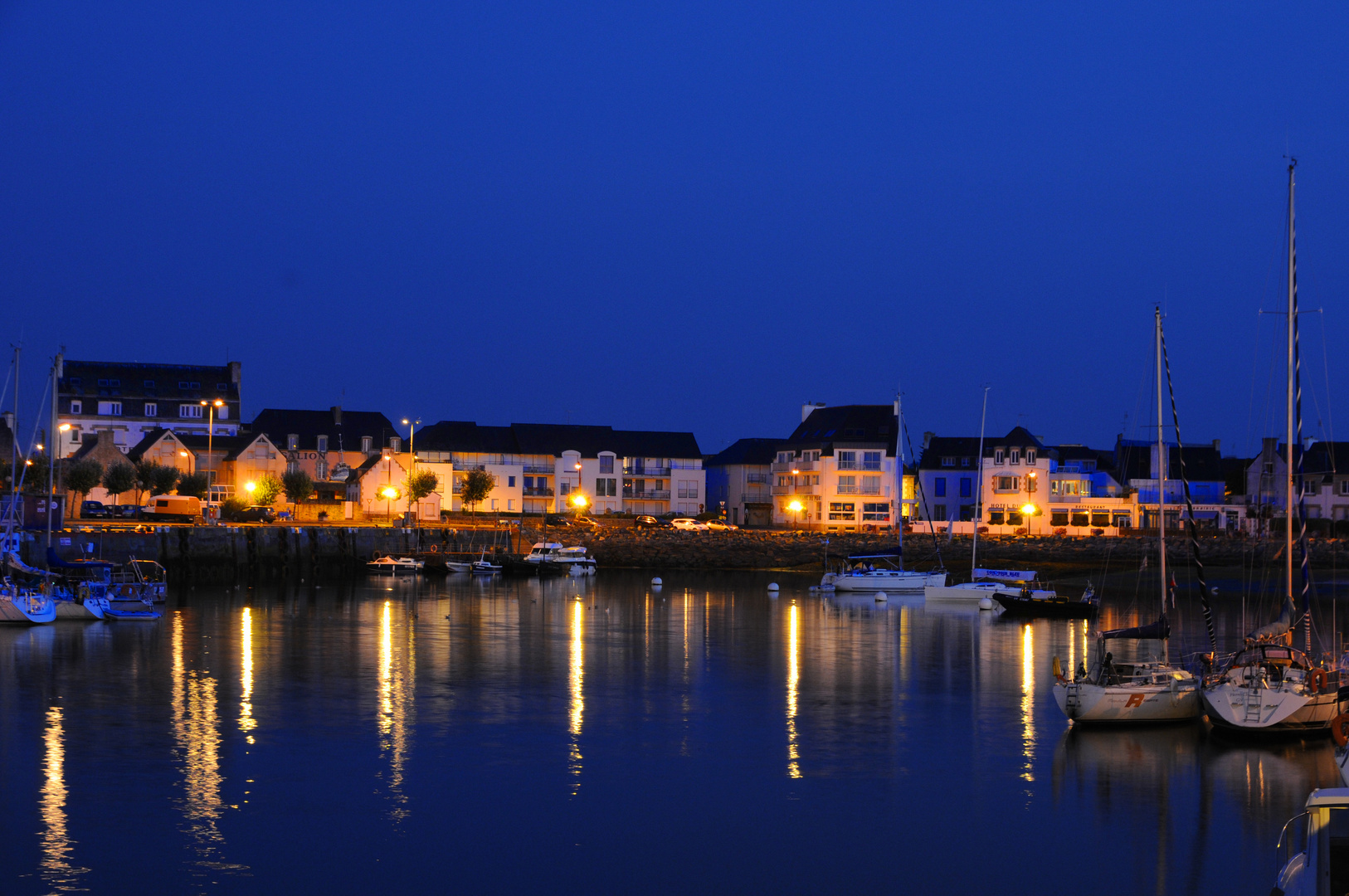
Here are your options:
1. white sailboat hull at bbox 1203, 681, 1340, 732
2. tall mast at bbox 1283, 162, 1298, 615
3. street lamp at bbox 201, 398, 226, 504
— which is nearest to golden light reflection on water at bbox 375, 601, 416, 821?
white sailboat hull at bbox 1203, 681, 1340, 732

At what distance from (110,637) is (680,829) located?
3041 cm

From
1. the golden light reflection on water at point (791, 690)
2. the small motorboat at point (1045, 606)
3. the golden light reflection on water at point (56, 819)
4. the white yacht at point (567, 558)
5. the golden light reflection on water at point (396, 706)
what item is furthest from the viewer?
the white yacht at point (567, 558)

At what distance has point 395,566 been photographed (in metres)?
80.0

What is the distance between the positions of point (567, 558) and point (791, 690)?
160ft

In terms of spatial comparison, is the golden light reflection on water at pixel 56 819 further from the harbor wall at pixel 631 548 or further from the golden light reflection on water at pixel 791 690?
the harbor wall at pixel 631 548

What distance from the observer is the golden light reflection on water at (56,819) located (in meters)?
17.4

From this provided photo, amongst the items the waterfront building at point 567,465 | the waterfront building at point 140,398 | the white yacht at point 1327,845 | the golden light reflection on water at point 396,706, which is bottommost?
the golden light reflection on water at point 396,706

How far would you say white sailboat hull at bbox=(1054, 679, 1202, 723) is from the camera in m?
27.6

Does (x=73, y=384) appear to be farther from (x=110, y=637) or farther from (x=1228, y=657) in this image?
(x=1228, y=657)

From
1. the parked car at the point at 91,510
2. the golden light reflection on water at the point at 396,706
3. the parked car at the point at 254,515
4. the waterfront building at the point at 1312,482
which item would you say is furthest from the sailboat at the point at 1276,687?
the parked car at the point at 91,510

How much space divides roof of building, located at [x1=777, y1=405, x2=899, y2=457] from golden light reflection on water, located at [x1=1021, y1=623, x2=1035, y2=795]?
51.8 meters

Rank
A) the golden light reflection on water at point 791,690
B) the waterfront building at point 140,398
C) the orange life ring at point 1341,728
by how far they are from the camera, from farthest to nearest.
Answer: the waterfront building at point 140,398
the orange life ring at point 1341,728
the golden light reflection on water at point 791,690

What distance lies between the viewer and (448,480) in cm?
10706

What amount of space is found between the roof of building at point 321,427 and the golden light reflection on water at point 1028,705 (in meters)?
80.0
